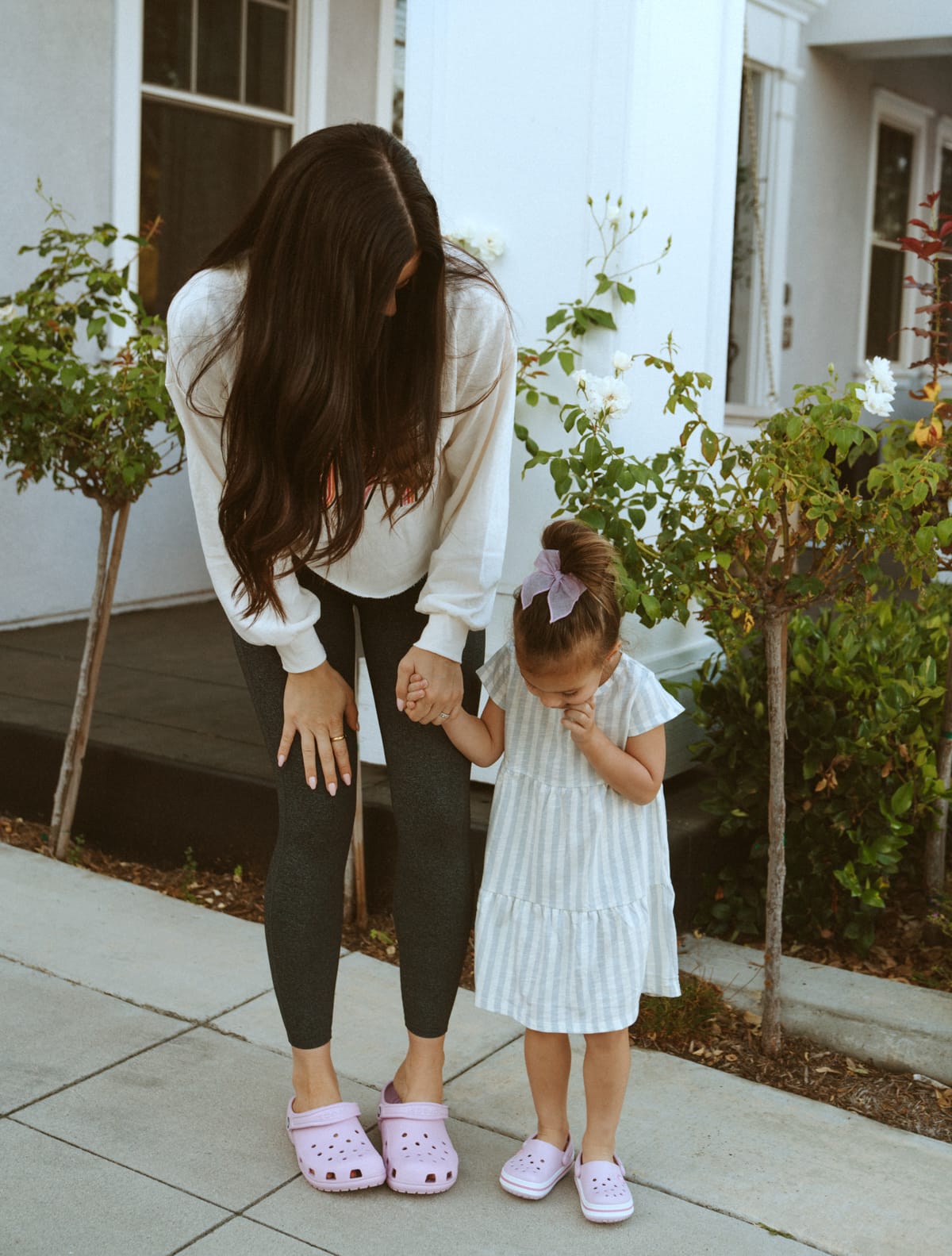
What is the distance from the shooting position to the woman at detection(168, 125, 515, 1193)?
1.94 meters

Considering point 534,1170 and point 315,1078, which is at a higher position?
point 315,1078

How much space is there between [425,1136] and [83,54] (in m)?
4.71

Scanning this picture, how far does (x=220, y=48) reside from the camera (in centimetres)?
624

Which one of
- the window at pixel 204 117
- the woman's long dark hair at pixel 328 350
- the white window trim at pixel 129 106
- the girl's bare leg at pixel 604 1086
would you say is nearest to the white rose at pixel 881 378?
the woman's long dark hair at pixel 328 350

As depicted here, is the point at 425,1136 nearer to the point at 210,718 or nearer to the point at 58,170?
the point at 210,718

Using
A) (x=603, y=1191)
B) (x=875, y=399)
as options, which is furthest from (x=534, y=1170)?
(x=875, y=399)

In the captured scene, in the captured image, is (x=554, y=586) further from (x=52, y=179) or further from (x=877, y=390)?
(x=52, y=179)

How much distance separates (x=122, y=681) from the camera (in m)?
4.73

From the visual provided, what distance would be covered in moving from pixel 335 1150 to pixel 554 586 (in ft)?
3.19

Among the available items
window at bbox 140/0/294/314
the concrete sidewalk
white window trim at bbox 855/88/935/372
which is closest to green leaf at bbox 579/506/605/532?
the concrete sidewalk

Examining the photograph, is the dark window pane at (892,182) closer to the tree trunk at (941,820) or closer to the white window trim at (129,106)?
the white window trim at (129,106)

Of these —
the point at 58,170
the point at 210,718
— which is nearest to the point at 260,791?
the point at 210,718

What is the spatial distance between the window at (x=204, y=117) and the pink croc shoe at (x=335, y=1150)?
14.9 ft

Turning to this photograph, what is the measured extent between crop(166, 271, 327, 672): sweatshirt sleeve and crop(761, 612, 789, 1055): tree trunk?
969 mm
